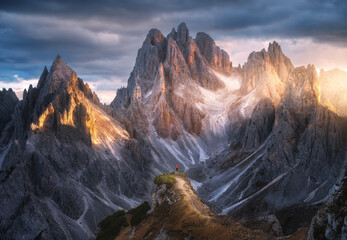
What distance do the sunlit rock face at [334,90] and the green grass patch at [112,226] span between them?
2941 inches

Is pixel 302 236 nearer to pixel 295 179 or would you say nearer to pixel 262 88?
pixel 295 179

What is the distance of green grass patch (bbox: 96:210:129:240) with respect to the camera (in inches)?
1676

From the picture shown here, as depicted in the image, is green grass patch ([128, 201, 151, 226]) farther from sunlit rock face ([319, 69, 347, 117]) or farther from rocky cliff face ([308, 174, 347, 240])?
sunlit rock face ([319, 69, 347, 117])

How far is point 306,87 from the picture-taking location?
114 metres

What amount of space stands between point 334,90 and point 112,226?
92.4m

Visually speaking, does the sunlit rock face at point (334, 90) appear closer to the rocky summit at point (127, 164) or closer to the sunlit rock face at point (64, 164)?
the rocky summit at point (127, 164)

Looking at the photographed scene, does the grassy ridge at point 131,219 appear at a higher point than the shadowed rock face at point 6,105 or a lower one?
lower

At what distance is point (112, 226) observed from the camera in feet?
145

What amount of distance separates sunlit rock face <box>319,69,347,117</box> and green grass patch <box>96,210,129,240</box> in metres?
74.7

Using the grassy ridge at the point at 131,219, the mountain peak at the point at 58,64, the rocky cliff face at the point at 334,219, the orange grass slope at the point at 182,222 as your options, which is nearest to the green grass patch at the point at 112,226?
the grassy ridge at the point at 131,219

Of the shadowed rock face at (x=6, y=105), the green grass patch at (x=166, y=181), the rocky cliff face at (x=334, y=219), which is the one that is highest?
the shadowed rock face at (x=6, y=105)

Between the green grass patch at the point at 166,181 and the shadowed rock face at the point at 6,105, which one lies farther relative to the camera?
the shadowed rock face at the point at 6,105

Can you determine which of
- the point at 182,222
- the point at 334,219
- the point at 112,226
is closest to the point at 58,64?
the point at 112,226

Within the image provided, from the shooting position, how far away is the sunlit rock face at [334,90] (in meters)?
101
